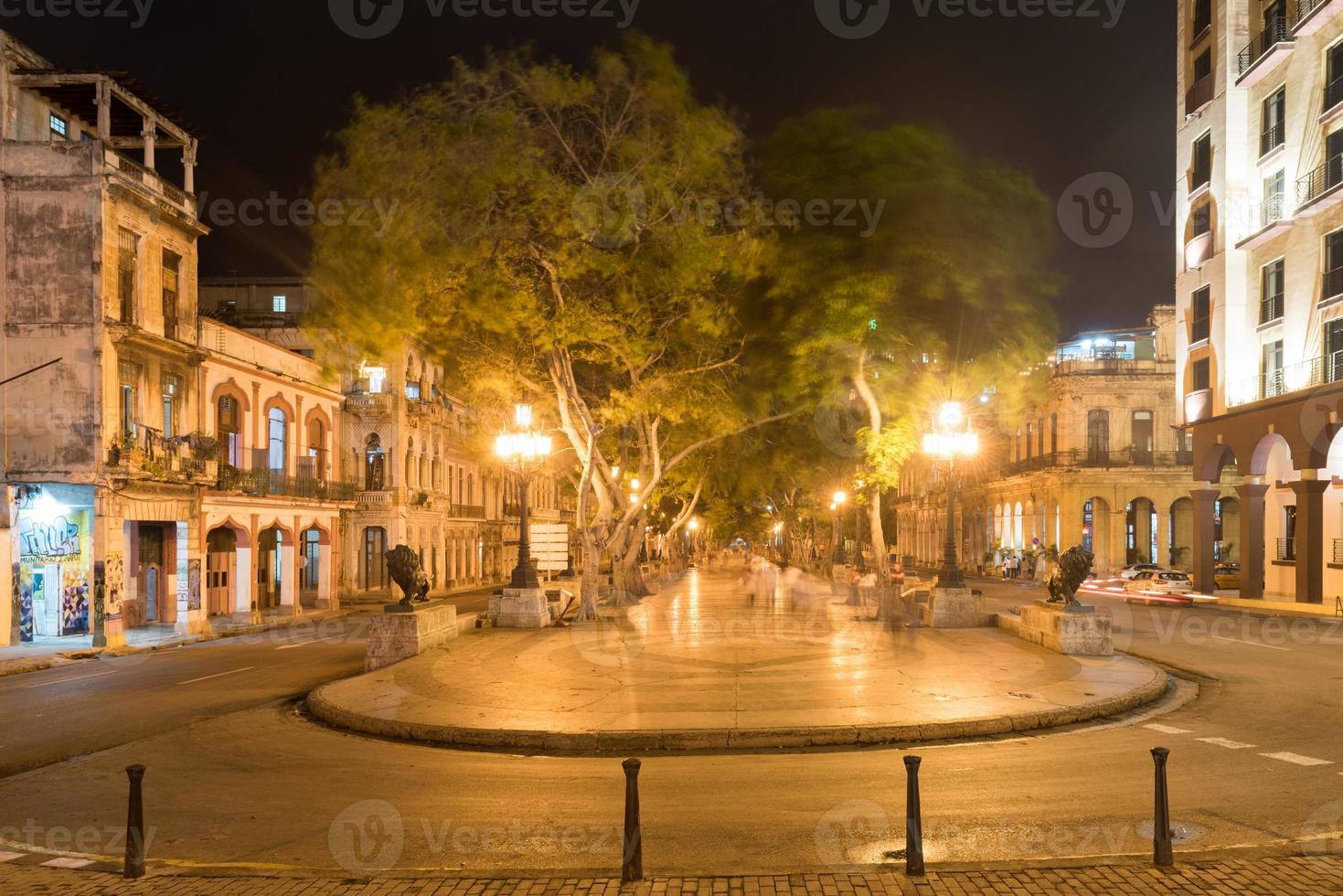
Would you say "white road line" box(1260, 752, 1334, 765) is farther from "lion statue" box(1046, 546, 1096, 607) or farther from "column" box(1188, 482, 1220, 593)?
"column" box(1188, 482, 1220, 593)

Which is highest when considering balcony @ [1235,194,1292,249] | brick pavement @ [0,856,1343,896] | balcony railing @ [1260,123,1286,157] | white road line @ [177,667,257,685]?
balcony railing @ [1260,123,1286,157]

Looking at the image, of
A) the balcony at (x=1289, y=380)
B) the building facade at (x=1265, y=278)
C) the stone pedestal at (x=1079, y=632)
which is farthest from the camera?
the building facade at (x=1265, y=278)

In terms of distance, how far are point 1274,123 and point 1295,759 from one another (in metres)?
35.3

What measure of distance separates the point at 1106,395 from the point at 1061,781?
5675 cm

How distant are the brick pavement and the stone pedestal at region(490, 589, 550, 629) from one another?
56.2ft

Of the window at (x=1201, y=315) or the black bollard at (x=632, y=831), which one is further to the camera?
the window at (x=1201, y=315)

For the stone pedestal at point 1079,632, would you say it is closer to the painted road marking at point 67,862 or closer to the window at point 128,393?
the painted road marking at point 67,862

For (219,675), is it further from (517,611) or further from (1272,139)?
(1272,139)

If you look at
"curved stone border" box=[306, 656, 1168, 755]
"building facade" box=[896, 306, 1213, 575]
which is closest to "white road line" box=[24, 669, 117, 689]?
"curved stone border" box=[306, 656, 1168, 755]

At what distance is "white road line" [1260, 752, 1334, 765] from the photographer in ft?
34.2

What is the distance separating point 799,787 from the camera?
972 cm

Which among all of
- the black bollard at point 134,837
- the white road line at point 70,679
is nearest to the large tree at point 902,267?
the white road line at point 70,679

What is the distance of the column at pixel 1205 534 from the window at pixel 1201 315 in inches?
244

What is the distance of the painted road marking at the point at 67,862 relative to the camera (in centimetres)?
777
